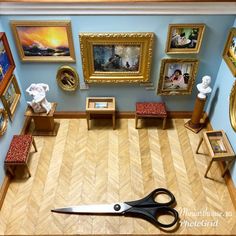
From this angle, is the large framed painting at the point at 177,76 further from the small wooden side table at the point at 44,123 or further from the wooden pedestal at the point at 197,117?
the small wooden side table at the point at 44,123

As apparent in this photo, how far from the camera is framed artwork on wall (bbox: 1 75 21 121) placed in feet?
13.7

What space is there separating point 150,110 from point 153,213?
1806 mm

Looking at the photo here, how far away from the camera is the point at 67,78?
4.75m

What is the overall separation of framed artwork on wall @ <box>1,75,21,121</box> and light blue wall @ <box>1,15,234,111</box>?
0.27 meters

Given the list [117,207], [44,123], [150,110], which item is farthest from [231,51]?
[44,123]

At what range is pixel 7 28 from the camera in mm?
4145

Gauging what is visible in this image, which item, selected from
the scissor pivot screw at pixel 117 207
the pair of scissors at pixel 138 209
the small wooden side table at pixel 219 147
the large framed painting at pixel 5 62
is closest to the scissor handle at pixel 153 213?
the pair of scissors at pixel 138 209

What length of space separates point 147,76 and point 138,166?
146 centimetres

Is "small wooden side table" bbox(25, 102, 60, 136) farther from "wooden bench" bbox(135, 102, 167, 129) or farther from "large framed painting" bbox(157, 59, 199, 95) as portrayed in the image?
"large framed painting" bbox(157, 59, 199, 95)

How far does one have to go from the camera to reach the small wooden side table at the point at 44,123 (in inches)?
184

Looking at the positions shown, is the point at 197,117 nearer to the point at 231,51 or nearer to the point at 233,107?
the point at 233,107

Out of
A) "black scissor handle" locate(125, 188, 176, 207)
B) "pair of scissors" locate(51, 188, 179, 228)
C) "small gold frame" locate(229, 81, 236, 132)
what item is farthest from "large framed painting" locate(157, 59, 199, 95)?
"pair of scissors" locate(51, 188, 179, 228)

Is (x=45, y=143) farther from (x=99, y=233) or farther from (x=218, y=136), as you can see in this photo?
(x=218, y=136)

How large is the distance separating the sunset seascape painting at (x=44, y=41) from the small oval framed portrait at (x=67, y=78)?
0.92 ft
